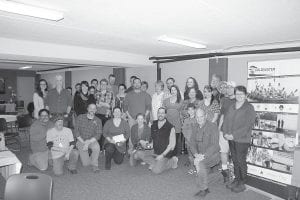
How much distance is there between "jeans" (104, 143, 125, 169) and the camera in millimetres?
5188

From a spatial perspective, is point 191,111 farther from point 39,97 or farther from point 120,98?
point 39,97

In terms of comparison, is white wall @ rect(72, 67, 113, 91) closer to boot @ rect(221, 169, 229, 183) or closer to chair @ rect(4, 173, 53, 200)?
boot @ rect(221, 169, 229, 183)

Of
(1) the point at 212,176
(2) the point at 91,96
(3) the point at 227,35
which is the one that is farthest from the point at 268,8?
(2) the point at 91,96

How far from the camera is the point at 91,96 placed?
6.42 metres

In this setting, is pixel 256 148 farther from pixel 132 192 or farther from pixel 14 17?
pixel 14 17

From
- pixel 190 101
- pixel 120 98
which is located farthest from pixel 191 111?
pixel 120 98

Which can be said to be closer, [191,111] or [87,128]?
[191,111]

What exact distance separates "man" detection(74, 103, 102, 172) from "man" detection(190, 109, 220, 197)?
2025 millimetres

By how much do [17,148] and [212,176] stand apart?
5043mm

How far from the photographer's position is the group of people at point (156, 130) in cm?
413

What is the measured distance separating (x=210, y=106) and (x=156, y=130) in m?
1.15

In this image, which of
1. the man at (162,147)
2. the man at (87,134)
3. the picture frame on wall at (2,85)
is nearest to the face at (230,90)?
the man at (162,147)

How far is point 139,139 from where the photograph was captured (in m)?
5.43

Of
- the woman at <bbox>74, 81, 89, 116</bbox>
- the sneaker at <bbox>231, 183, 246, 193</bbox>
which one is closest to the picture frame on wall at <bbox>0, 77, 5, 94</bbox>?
the woman at <bbox>74, 81, 89, 116</bbox>
